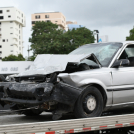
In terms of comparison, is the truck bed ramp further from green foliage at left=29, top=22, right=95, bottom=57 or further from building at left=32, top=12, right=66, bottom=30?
building at left=32, top=12, right=66, bottom=30

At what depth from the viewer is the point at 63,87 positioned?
4.93m

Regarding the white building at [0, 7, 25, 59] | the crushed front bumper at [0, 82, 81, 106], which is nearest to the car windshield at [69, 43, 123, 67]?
→ the crushed front bumper at [0, 82, 81, 106]

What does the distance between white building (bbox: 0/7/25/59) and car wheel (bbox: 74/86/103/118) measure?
119 metres

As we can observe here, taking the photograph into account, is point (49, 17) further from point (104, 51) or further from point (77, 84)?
point (77, 84)

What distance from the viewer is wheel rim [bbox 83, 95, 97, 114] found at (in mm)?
5184

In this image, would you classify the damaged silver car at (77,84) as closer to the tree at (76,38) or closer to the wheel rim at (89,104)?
the wheel rim at (89,104)

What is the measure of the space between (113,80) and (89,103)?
75cm

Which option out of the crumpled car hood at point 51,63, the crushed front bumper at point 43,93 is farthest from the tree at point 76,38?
the crushed front bumper at point 43,93

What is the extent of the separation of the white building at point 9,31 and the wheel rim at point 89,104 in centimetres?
11934

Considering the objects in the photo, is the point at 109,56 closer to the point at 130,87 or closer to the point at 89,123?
the point at 130,87

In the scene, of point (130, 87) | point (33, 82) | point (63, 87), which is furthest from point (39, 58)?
point (130, 87)

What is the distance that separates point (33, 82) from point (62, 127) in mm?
1243

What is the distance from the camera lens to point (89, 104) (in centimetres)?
526

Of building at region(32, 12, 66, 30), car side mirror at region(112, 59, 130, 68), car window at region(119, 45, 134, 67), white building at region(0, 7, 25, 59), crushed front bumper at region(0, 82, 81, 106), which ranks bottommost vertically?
crushed front bumper at region(0, 82, 81, 106)
